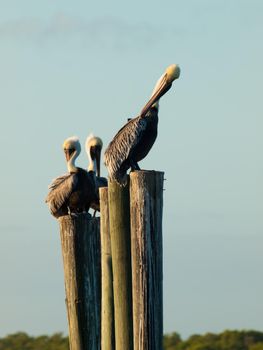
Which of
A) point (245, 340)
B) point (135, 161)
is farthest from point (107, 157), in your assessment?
point (245, 340)

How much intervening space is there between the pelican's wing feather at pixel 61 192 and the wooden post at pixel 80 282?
7.55 ft

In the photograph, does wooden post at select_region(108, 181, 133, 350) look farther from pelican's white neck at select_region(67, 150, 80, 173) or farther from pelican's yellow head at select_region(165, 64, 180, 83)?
pelican's white neck at select_region(67, 150, 80, 173)

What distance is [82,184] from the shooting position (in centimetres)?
1147

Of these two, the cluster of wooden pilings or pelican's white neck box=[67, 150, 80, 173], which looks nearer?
the cluster of wooden pilings

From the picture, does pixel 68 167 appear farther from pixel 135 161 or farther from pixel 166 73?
pixel 166 73

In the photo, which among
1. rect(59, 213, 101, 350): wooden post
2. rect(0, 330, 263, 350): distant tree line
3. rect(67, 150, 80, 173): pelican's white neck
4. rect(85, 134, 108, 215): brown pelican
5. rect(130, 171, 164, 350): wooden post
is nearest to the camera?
rect(130, 171, 164, 350): wooden post

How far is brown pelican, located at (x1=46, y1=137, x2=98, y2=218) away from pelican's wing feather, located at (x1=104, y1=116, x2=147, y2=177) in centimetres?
145

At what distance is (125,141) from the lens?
9.89 metres

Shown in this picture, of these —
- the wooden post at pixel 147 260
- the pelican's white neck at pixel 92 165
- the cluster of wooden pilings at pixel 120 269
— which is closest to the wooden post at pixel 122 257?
the cluster of wooden pilings at pixel 120 269

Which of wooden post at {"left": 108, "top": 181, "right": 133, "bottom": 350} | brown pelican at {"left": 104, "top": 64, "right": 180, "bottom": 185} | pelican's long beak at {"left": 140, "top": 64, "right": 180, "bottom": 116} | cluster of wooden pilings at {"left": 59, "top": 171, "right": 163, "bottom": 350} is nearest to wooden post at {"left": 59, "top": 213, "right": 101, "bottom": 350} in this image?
cluster of wooden pilings at {"left": 59, "top": 171, "right": 163, "bottom": 350}

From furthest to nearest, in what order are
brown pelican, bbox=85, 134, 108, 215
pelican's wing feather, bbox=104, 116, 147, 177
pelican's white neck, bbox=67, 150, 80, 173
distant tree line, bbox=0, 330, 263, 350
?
1. distant tree line, bbox=0, 330, 263, 350
2. brown pelican, bbox=85, 134, 108, 215
3. pelican's white neck, bbox=67, 150, 80, 173
4. pelican's wing feather, bbox=104, 116, 147, 177

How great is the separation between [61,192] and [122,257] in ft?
11.8

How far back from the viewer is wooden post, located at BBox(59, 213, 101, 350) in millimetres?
8961

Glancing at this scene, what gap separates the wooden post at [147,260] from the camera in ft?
25.1
